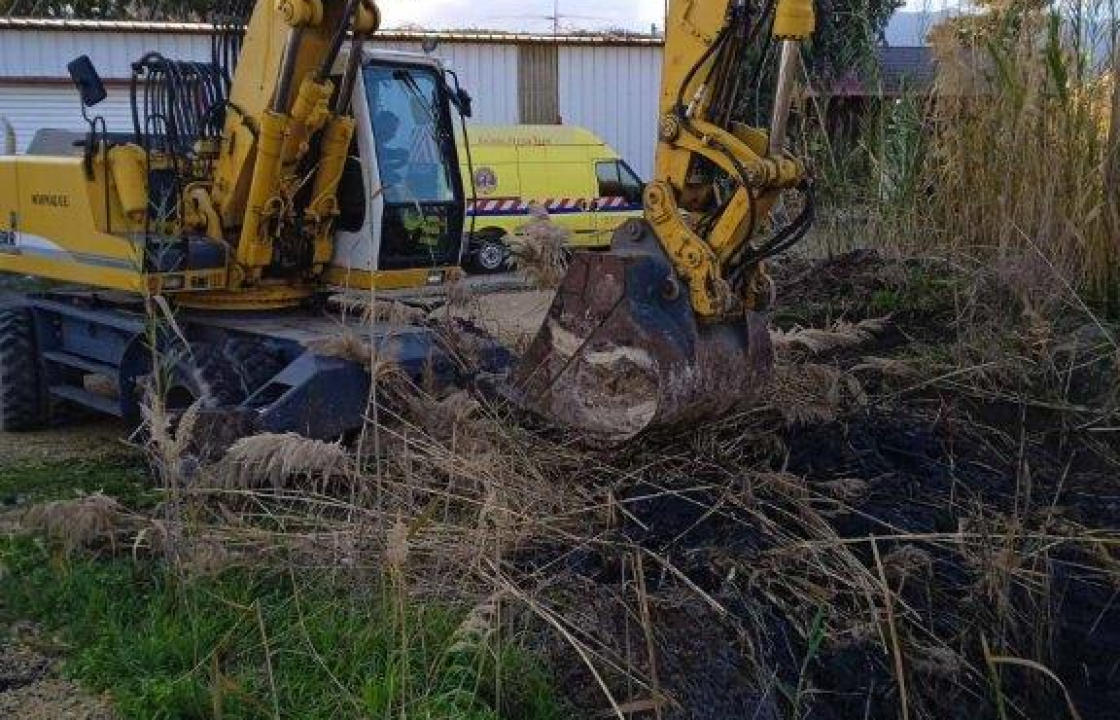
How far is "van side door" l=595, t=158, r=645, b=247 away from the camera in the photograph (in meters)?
18.3

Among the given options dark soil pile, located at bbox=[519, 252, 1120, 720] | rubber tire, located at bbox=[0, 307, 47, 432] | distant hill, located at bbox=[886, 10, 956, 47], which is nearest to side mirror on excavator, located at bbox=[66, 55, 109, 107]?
rubber tire, located at bbox=[0, 307, 47, 432]

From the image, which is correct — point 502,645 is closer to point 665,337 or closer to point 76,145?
point 665,337

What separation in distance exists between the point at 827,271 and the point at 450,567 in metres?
5.08

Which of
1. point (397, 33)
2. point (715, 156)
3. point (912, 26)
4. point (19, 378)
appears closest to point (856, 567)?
point (715, 156)

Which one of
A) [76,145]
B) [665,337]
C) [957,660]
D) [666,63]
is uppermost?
[666,63]

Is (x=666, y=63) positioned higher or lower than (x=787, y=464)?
higher

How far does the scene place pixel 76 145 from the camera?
25.7 feet

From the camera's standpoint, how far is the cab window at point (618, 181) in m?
18.5

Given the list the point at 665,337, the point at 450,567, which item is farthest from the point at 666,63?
the point at 450,567

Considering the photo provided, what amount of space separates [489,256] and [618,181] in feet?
A: 8.68

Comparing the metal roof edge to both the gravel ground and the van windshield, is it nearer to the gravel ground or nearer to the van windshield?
the van windshield

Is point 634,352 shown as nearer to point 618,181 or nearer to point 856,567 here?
point 856,567

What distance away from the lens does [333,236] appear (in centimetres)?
768

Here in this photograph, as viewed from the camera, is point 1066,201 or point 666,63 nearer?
point 666,63
